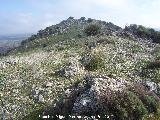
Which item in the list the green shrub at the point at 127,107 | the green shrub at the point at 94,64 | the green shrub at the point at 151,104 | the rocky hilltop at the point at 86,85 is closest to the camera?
the green shrub at the point at 127,107

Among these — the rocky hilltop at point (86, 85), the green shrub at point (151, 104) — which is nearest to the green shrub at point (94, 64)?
the rocky hilltop at point (86, 85)

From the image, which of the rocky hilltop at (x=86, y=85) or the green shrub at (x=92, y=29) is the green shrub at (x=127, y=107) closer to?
the rocky hilltop at (x=86, y=85)

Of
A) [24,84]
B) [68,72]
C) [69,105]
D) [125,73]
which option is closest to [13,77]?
[24,84]

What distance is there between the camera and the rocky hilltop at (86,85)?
2736cm

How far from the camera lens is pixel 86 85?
2920cm

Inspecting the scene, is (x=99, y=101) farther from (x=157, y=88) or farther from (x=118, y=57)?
(x=118, y=57)

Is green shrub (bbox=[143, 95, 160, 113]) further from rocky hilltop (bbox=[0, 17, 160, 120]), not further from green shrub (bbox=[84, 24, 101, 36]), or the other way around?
green shrub (bbox=[84, 24, 101, 36])

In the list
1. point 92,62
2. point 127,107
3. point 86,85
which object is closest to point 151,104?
point 127,107

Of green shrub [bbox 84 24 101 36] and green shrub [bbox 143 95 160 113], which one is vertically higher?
green shrub [bbox 84 24 101 36]

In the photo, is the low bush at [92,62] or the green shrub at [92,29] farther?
the green shrub at [92,29]

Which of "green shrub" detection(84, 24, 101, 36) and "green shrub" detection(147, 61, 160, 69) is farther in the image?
"green shrub" detection(84, 24, 101, 36)

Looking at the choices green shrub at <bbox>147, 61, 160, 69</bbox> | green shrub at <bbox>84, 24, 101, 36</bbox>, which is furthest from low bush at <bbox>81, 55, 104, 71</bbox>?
green shrub at <bbox>84, 24, 101, 36</bbox>

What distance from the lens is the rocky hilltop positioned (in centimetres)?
2736

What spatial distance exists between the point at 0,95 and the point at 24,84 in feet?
14.6
